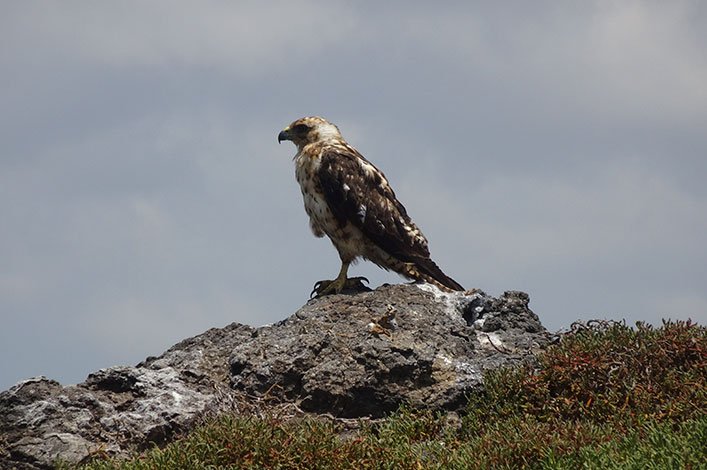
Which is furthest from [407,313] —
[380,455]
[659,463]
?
[659,463]

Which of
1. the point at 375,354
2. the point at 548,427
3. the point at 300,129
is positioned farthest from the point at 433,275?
the point at 548,427

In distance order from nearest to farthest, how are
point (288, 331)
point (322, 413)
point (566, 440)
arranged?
point (566, 440)
point (322, 413)
point (288, 331)

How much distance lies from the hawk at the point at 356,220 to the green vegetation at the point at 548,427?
190 cm

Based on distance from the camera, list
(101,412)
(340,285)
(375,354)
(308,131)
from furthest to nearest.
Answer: (308,131), (340,285), (375,354), (101,412)

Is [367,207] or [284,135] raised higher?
[284,135]

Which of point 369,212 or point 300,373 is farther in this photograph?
point 369,212

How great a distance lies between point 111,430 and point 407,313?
2650 mm

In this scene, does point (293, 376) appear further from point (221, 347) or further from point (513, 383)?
point (513, 383)

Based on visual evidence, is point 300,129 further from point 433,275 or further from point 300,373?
point 300,373

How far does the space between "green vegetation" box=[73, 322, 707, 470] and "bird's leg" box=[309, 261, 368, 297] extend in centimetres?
202

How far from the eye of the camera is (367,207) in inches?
386

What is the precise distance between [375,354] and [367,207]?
2.33 m

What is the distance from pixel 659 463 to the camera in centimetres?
586

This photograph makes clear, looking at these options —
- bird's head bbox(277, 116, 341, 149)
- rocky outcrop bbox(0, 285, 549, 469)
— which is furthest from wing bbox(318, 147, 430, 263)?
rocky outcrop bbox(0, 285, 549, 469)
